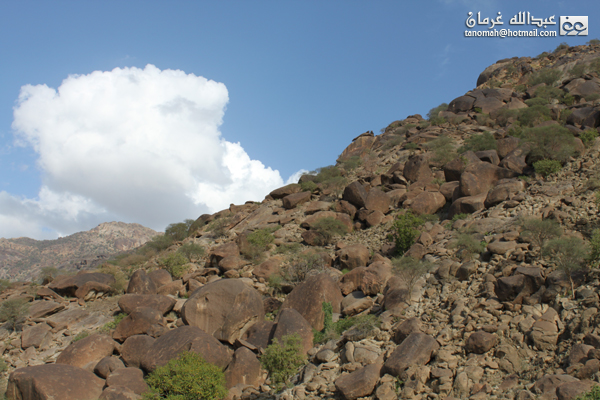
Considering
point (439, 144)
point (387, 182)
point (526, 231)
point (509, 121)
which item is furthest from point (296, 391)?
point (509, 121)

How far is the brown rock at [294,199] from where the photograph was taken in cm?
2839

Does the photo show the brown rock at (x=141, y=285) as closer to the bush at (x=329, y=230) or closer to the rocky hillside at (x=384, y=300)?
the rocky hillside at (x=384, y=300)

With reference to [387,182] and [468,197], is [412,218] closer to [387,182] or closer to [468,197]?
[468,197]

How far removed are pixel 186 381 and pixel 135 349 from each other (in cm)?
355

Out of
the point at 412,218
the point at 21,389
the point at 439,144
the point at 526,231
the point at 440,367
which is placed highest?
the point at 439,144

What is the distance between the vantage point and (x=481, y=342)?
8891mm

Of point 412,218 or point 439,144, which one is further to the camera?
point 439,144

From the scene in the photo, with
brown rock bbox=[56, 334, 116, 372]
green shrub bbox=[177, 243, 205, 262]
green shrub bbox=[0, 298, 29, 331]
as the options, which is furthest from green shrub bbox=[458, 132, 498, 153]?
green shrub bbox=[0, 298, 29, 331]

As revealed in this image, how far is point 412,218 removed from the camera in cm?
1958

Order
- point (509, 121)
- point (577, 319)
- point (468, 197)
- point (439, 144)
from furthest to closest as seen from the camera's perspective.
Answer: point (509, 121) → point (439, 144) → point (468, 197) → point (577, 319)

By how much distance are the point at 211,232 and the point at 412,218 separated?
1603 centimetres

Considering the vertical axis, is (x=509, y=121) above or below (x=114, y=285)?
above

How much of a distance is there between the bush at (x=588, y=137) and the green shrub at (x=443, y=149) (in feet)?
26.6

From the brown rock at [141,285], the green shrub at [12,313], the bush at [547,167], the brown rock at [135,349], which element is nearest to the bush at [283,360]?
the brown rock at [135,349]
